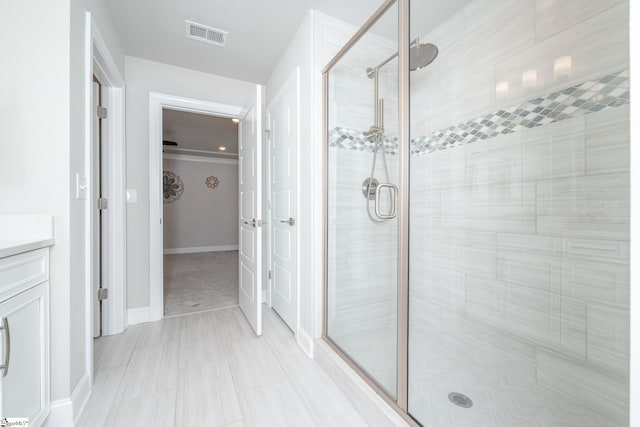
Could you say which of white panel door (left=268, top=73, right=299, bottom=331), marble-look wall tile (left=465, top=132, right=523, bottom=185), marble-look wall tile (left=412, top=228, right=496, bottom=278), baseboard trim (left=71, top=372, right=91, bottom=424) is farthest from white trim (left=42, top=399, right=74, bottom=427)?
marble-look wall tile (left=465, top=132, right=523, bottom=185)

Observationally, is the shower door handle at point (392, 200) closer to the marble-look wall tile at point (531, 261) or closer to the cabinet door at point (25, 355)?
the marble-look wall tile at point (531, 261)

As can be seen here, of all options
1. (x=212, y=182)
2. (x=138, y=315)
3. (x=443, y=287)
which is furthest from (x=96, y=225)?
(x=212, y=182)

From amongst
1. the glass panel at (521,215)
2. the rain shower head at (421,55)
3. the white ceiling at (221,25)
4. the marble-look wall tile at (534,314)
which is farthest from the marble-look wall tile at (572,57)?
Answer: the marble-look wall tile at (534,314)

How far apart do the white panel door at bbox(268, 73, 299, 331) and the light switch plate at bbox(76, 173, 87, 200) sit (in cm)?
129

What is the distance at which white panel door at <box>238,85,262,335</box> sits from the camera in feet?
6.80

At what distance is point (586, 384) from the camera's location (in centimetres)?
125

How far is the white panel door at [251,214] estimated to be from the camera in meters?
2.07

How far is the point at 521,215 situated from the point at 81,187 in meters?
2.47

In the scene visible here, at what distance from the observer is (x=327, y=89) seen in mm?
1855

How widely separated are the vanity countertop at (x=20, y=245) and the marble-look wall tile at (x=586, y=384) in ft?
8.12

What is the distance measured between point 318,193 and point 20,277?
1.51 m

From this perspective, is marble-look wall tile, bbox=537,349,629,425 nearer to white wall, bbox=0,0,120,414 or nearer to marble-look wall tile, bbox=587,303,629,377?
marble-look wall tile, bbox=587,303,629,377

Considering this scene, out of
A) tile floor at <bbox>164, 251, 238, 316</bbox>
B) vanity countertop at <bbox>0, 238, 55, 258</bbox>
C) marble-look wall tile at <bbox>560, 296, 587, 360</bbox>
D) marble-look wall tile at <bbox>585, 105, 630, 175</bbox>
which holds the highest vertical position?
marble-look wall tile at <bbox>585, 105, 630, 175</bbox>
